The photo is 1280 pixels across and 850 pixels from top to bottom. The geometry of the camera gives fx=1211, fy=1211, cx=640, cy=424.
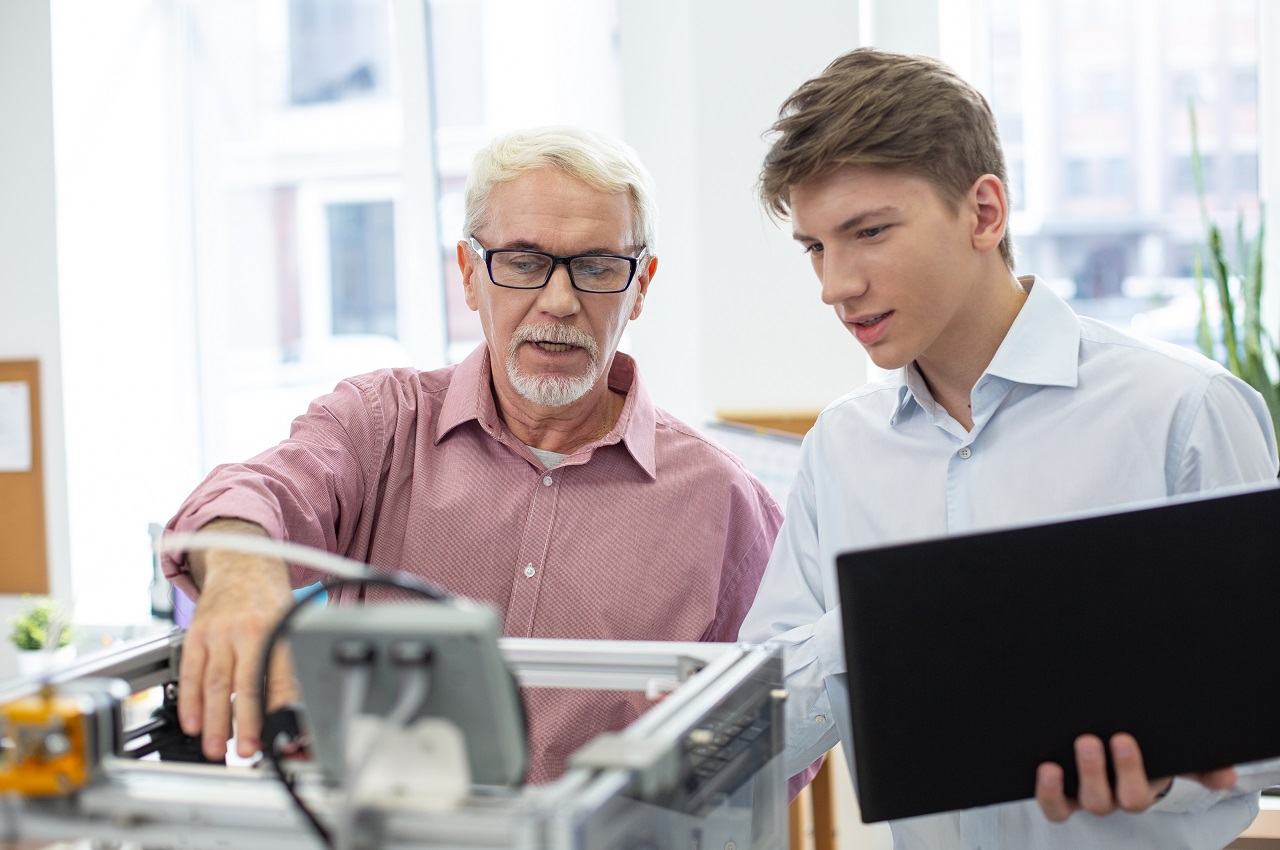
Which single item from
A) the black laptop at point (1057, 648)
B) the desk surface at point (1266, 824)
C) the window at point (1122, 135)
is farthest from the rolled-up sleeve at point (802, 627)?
the window at point (1122, 135)

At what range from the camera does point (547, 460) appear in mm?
1591

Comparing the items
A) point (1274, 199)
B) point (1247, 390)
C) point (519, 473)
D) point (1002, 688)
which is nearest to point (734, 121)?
point (1274, 199)

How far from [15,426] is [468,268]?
270cm

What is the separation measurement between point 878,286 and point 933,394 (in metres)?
0.19

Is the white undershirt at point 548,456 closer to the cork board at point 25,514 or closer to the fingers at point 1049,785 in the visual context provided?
the fingers at point 1049,785

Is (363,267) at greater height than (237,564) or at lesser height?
greater

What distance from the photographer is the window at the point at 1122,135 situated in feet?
10.8

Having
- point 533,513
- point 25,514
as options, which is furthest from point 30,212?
point 533,513

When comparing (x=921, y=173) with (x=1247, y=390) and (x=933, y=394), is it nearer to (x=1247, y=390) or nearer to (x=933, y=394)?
(x=933, y=394)

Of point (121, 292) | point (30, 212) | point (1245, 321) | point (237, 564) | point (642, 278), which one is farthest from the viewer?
point (121, 292)

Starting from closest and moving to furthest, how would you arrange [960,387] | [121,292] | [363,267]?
[960,387], [121,292], [363,267]

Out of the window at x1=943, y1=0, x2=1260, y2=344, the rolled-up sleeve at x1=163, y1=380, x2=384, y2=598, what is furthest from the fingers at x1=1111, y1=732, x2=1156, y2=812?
the window at x1=943, y1=0, x2=1260, y2=344

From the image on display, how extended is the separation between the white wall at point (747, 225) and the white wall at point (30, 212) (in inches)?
78.4

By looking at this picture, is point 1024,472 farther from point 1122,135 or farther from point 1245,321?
point 1122,135
